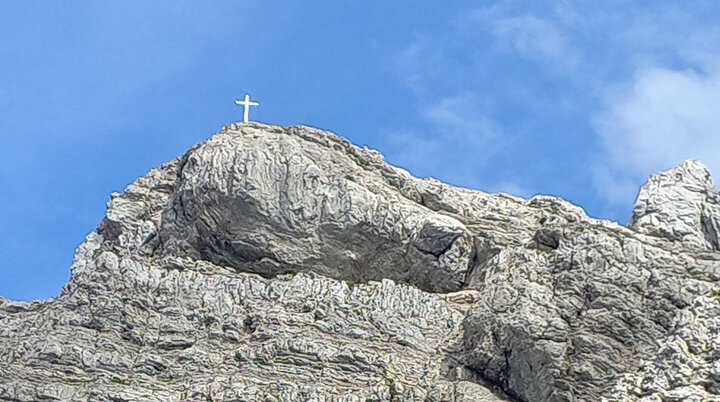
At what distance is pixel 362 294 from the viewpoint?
68.3 meters

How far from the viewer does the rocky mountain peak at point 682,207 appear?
6825cm

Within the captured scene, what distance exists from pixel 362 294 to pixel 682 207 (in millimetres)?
13066

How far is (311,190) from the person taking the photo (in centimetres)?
7262

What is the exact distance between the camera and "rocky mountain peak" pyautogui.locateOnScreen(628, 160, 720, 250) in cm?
6825

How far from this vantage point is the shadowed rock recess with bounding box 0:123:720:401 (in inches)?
2408

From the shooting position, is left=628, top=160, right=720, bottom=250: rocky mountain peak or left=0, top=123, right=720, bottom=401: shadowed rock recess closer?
left=0, top=123, right=720, bottom=401: shadowed rock recess

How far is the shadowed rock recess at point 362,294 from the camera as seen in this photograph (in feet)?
201

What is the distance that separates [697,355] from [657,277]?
6.01 meters

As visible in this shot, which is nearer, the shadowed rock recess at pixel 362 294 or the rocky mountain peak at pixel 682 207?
the shadowed rock recess at pixel 362 294

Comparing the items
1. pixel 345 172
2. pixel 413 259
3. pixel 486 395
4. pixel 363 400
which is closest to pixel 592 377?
pixel 486 395

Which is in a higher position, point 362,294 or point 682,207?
point 682,207

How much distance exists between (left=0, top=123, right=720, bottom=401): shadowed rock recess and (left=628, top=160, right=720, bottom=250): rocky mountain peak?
8 cm

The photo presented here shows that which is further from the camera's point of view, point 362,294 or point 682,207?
point 682,207

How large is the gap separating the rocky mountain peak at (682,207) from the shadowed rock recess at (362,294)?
0.26 ft
